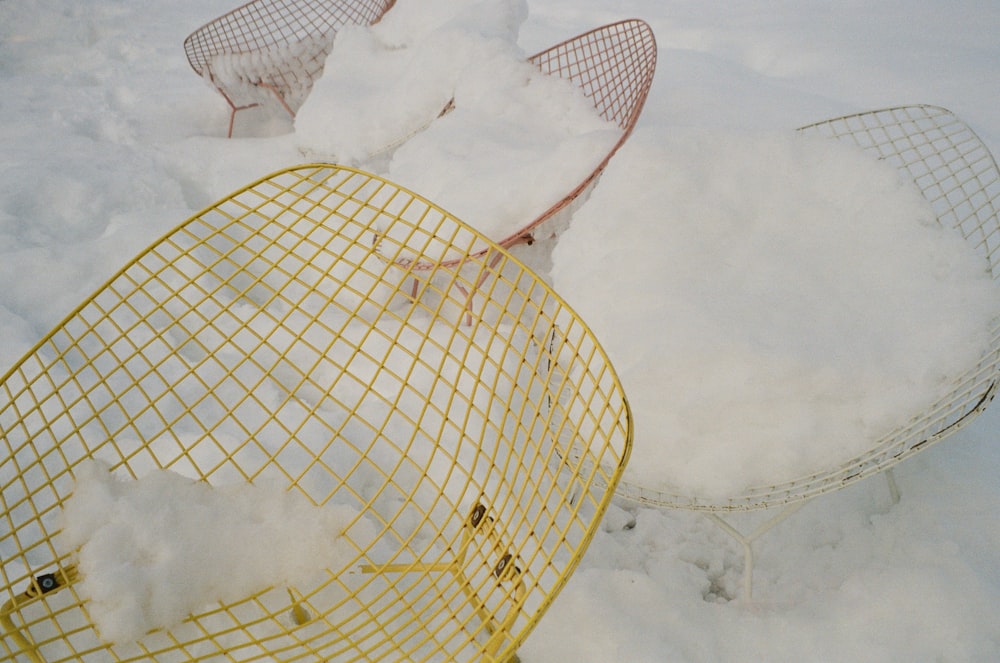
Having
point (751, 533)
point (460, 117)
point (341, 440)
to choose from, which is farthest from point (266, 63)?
point (751, 533)

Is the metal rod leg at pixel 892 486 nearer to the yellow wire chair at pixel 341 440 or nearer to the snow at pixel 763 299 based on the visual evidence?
the snow at pixel 763 299

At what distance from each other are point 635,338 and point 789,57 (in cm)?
203

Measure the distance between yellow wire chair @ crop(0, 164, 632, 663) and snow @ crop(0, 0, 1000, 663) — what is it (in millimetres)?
141

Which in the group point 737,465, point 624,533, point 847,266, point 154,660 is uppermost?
point 847,266

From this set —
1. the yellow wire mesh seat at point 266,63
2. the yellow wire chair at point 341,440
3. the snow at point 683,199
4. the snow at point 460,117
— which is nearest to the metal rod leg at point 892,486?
the snow at point 683,199

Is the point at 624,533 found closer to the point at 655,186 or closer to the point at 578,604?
the point at 578,604

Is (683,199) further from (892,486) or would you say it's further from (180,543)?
(180,543)

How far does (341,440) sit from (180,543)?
1.57ft

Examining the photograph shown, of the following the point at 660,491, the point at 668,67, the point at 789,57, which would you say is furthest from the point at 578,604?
the point at 789,57

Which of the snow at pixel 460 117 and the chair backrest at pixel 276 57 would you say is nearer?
the snow at pixel 460 117

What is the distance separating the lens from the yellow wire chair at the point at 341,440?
769 mm

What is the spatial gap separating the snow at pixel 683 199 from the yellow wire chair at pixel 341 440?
0.46 feet

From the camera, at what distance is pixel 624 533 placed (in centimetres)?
125

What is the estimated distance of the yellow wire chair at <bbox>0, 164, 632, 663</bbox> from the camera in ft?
2.52
